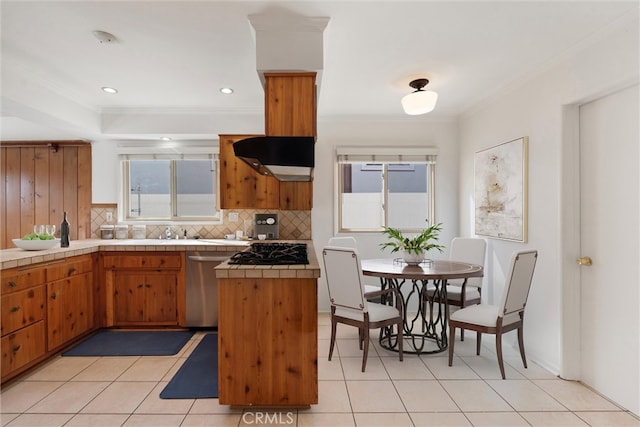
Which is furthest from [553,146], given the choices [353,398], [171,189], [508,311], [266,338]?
[171,189]

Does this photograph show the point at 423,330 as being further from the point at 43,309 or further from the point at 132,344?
the point at 43,309

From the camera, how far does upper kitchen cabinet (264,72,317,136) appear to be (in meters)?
2.40

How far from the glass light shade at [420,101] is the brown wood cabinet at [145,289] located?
2734mm

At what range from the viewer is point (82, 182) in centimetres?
457

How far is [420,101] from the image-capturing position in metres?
3.04

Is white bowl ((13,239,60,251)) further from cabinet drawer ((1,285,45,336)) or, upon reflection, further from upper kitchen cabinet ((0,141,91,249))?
upper kitchen cabinet ((0,141,91,249))

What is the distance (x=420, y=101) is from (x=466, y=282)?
→ 176 cm

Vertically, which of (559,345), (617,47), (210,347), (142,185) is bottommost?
(210,347)

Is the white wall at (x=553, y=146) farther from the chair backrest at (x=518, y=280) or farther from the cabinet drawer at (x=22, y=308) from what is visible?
the cabinet drawer at (x=22, y=308)

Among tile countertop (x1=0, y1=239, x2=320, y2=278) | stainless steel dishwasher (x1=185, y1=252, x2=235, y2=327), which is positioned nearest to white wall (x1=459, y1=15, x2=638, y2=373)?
tile countertop (x1=0, y1=239, x2=320, y2=278)

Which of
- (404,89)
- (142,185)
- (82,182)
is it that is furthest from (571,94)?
Answer: (82,182)

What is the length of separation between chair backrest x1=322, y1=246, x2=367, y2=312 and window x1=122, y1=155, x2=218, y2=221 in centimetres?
224

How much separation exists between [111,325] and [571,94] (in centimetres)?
471

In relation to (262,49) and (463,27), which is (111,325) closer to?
(262,49)
